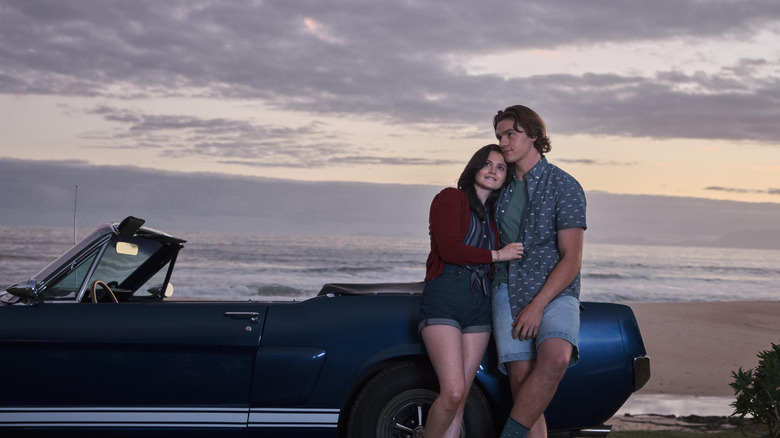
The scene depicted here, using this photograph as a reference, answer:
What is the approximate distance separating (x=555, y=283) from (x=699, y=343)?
10794 millimetres

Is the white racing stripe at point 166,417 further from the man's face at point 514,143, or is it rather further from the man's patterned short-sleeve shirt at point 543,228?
the man's face at point 514,143

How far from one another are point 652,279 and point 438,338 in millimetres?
30307

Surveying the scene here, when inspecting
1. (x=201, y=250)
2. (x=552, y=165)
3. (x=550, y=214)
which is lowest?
(x=201, y=250)

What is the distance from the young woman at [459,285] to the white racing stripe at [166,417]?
643 mm

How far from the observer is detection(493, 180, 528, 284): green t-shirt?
343 cm

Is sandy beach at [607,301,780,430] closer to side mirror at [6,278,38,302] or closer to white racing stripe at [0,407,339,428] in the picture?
white racing stripe at [0,407,339,428]

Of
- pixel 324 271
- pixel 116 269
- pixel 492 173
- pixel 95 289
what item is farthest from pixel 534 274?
pixel 324 271

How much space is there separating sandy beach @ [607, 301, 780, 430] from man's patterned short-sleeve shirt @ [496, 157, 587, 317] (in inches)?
120

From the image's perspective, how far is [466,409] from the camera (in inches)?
142

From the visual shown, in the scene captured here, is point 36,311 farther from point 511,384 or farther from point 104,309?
point 511,384

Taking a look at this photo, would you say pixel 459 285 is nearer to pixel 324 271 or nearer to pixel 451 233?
pixel 451 233

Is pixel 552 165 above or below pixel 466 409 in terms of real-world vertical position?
above

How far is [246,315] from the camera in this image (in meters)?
3.66

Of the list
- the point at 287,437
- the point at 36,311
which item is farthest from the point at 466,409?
the point at 36,311
